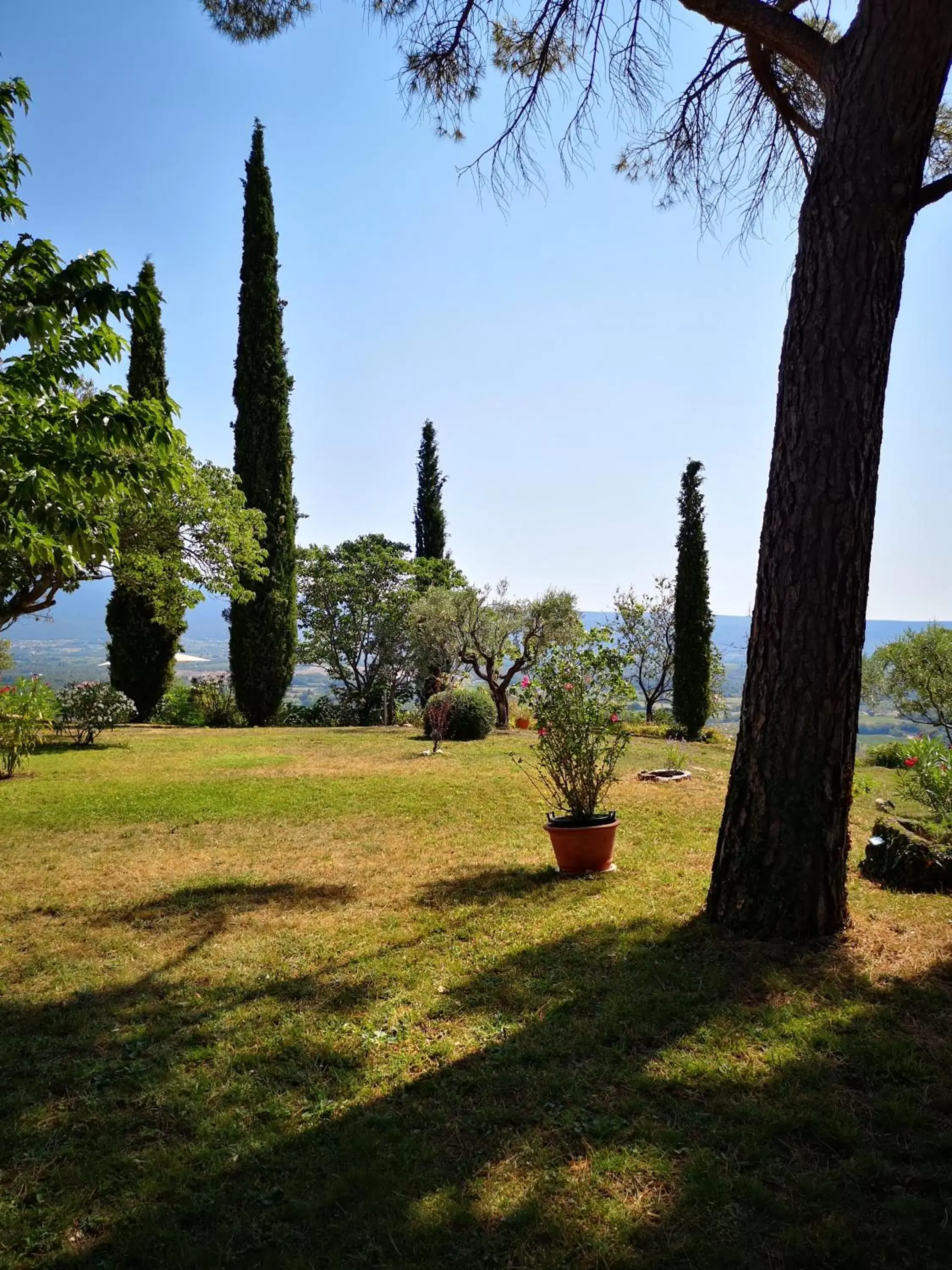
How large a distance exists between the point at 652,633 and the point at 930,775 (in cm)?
2332

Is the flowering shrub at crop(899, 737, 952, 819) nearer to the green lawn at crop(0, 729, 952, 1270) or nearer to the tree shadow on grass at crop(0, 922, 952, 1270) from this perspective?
the green lawn at crop(0, 729, 952, 1270)

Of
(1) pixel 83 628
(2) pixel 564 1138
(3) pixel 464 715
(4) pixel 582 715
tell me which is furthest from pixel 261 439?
(1) pixel 83 628

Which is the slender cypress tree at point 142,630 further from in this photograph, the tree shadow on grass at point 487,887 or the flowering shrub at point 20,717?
the tree shadow on grass at point 487,887

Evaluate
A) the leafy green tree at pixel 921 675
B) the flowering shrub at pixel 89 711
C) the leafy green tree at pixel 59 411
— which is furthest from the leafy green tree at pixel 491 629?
the leafy green tree at pixel 59 411

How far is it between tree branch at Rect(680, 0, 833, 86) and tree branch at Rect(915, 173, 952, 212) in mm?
844

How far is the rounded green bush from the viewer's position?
46.7 ft

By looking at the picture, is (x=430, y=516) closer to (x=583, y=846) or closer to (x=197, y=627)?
(x=583, y=846)

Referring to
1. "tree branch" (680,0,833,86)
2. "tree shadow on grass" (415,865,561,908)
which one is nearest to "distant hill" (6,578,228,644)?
"tree shadow on grass" (415,865,561,908)

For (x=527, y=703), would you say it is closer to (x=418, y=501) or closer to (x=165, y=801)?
(x=165, y=801)

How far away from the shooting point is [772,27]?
4.15 meters

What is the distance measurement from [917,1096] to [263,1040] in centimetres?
241

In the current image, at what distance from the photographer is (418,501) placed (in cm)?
2569

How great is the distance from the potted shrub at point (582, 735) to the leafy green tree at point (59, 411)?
311 centimetres

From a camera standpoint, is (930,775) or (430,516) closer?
(930,775)
